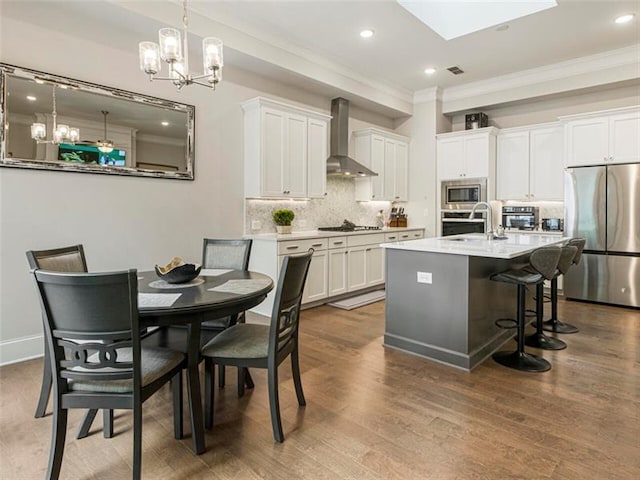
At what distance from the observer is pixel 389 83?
240 inches

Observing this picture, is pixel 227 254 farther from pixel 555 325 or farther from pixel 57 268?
pixel 555 325

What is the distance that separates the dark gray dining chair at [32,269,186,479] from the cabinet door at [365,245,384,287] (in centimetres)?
410

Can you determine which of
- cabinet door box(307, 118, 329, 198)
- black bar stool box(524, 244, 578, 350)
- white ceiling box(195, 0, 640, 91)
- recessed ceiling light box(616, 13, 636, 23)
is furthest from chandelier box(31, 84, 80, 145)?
recessed ceiling light box(616, 13, 636, 23)

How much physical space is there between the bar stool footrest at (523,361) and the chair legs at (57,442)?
9.70 ft

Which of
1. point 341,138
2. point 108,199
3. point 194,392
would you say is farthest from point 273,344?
point 341,138

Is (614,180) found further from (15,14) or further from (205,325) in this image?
(15,14)

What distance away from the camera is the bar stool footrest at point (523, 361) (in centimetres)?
297

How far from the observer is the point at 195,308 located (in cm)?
186

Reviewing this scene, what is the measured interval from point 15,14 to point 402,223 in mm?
5626

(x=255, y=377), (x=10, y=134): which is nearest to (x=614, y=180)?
(x=255, y=377)

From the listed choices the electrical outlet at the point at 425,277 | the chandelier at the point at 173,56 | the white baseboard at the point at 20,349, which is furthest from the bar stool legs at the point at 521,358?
the white baseboard at the point at 20,349

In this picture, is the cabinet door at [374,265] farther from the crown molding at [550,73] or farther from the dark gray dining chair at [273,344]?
the dark gray dining chair at [273,344]

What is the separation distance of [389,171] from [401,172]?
366 mm

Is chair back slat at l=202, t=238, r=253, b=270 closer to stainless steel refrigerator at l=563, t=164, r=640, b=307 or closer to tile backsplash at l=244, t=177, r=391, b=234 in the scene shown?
tile backsplash at l=244, t=177, r=391, b=234
